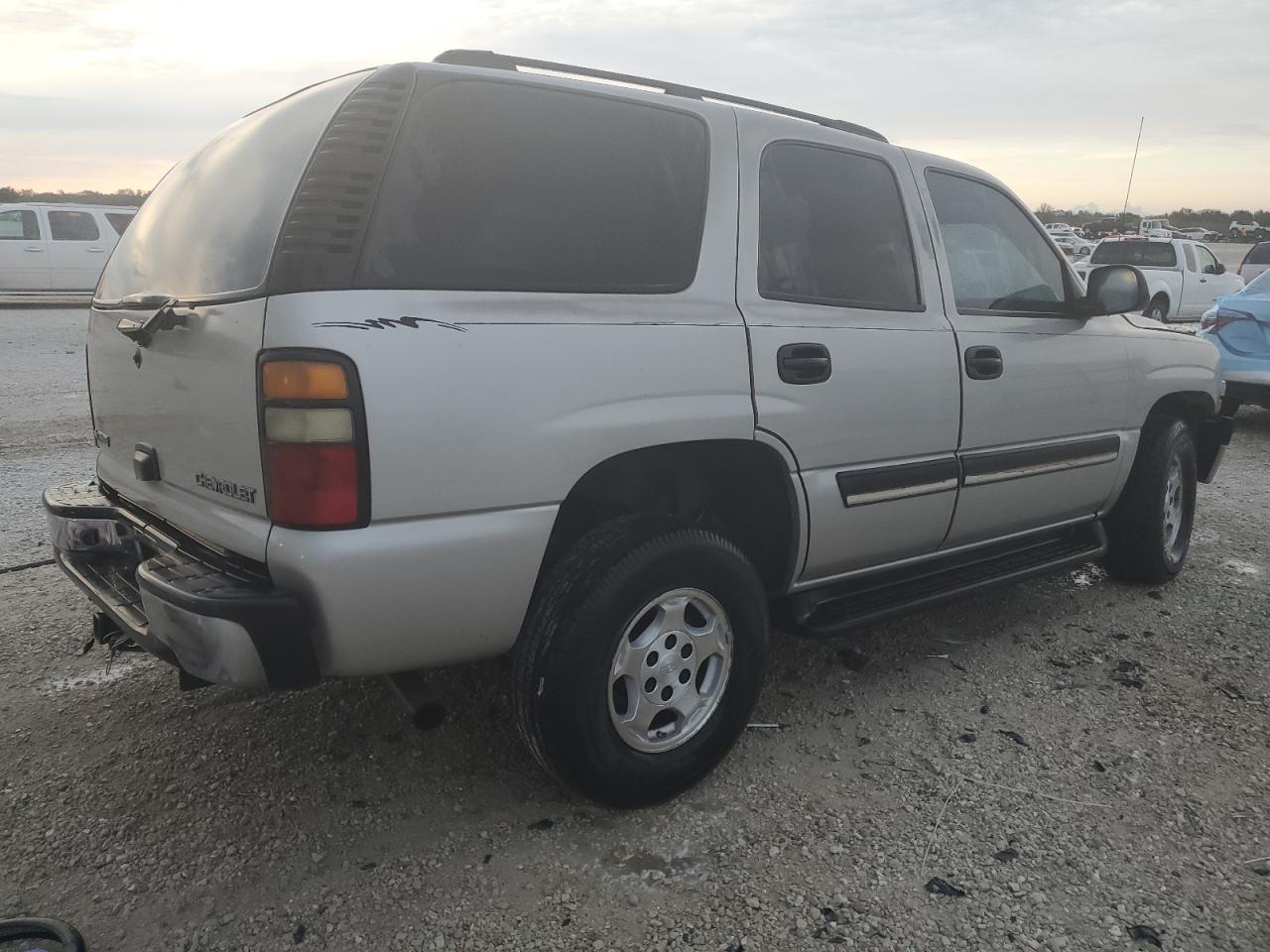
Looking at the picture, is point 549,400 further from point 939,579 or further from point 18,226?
point 18,226

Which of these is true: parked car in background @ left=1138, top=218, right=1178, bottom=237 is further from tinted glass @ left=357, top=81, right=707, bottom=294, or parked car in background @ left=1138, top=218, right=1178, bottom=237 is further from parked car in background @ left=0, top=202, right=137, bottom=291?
parked car in background @ left=0, top=202, right=137, bottom=291

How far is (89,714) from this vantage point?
308cm

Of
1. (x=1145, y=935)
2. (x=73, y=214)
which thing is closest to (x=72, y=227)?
(x=73, y=214)

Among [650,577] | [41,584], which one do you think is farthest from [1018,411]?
[41,584]

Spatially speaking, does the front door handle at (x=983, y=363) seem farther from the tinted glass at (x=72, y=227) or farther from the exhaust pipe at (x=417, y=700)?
the tinted glass at (x=72, y=227)

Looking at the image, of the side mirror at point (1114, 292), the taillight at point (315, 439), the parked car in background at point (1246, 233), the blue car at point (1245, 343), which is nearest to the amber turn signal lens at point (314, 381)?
the taillight at point (315, 439)

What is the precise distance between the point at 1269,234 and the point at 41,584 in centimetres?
6408

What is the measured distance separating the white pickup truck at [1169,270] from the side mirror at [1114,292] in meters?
14.1

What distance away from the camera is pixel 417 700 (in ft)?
7.77

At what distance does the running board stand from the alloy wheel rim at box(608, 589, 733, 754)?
0.43 m

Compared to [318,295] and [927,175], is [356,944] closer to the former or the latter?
[318,295]

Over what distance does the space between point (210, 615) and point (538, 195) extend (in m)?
1.23

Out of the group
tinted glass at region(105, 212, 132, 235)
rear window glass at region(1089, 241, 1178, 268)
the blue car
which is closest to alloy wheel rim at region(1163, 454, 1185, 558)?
the blue car

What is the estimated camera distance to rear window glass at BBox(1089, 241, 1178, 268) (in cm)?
1681
